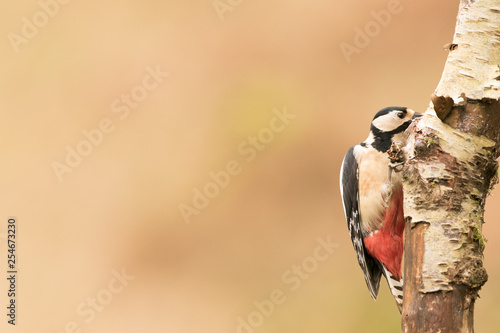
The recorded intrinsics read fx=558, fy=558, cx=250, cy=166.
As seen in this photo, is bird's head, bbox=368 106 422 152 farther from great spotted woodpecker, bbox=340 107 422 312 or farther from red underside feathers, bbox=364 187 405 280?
red underside feathers, bbox=364 187 405 280

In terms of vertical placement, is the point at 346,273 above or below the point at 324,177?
below

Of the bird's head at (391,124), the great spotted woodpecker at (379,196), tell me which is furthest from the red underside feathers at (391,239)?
the bird's head at (391,124)

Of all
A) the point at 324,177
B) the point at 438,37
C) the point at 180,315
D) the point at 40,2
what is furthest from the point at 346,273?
the point at 40,2

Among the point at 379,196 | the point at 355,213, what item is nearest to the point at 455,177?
the point at 379,196

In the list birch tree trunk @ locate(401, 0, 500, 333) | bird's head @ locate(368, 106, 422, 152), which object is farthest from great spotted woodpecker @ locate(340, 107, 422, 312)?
birch tree trunk @ locate(401, 0, 500, 333)

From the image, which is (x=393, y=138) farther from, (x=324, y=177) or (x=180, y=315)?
(x=180, y=315)

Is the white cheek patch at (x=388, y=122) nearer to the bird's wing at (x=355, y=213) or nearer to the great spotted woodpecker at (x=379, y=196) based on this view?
the great spotted woodpecker at (x=379, y=196)

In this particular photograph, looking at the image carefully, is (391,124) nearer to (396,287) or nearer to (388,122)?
(388,122)
